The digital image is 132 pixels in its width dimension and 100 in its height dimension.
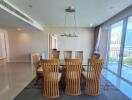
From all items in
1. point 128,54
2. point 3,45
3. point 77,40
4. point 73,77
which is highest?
point 77,40

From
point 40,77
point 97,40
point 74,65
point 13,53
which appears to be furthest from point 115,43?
point 13,53

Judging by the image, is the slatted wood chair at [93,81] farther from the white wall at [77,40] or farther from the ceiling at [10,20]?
the white wall at [77,40]

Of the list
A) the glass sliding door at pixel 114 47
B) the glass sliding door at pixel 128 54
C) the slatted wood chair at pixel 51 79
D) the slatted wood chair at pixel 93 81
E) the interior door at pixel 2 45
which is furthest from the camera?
the interior door at pixel 2 45

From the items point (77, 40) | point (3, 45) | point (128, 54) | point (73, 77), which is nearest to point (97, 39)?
point (77, 40)

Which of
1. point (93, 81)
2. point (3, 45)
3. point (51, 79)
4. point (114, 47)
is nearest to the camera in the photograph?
point (51, 79)

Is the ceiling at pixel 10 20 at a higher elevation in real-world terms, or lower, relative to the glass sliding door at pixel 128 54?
higher

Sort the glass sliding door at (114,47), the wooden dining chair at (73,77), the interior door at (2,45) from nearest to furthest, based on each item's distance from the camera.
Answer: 1. the wooden dining chair at (73,77)
2. the glass sliding door at (114,47)
3. the interior door at (2,45)

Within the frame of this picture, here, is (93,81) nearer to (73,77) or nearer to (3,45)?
(73,77)

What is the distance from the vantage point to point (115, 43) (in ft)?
17.2

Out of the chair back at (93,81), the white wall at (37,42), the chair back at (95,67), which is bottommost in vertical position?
the chair back at (93,81)

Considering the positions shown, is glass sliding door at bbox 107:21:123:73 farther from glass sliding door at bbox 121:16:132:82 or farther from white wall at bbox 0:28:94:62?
white wall at bbox 0:28:94:62

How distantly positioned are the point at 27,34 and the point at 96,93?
632 cm

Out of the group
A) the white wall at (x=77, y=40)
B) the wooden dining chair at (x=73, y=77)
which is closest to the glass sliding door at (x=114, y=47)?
the white wall at (x=77, y=40)

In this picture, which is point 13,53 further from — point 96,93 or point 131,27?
point 131,27
